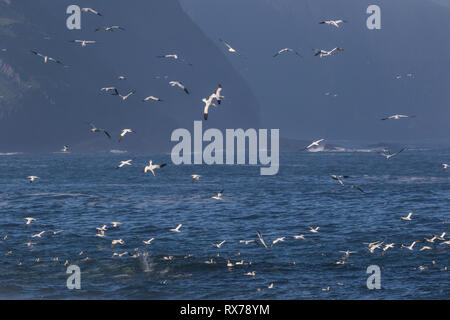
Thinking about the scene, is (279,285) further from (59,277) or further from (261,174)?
(261,174)

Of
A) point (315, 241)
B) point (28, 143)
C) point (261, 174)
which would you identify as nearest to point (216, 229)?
point (315, 241)

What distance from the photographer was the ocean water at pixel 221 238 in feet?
113

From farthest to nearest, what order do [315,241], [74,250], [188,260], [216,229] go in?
[216,229] → [315,241] → [74,250] → [188,260]

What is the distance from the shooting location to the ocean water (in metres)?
34.5

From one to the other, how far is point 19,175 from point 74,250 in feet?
225

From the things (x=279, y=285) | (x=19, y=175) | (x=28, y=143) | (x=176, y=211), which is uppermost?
(x=28, y=143)

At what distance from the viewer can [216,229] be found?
175 feet

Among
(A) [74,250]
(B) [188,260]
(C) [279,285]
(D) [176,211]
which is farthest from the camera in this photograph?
(D) [176,211]

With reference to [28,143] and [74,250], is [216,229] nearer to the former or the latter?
[74,250]

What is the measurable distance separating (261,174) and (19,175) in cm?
4002

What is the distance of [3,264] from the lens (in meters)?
39.6

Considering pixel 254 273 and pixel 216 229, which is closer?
pixel 254 273

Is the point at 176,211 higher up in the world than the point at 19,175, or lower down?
lower down

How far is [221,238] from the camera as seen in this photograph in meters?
48.9
